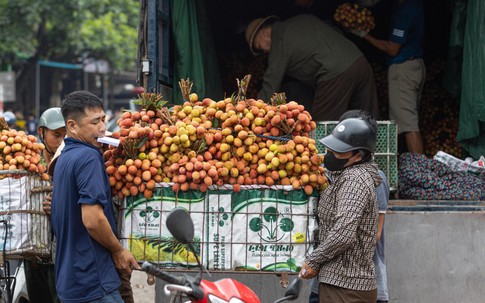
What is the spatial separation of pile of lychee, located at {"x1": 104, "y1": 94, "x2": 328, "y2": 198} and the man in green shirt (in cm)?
272

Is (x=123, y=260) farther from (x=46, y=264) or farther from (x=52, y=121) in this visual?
(x=52, y=121)

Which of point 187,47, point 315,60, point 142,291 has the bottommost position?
point 142,291

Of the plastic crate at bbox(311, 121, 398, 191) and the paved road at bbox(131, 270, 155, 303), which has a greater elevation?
the plastic crate at bbox(311, 121, 398, 191)

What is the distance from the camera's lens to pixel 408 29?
7.94 metres

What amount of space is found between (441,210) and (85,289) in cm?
325

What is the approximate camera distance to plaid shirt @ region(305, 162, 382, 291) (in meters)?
4.12

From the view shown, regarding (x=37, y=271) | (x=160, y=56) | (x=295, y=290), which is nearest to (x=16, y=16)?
(x=160, y=56)

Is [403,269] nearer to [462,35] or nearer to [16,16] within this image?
[462,35]

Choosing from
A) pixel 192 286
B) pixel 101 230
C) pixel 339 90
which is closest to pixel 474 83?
pixel 339 90

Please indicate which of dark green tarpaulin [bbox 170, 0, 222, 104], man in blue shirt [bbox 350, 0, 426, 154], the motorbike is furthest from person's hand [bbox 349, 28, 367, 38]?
the motorbike

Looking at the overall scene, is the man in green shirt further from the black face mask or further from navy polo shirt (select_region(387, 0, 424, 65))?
the black face mask

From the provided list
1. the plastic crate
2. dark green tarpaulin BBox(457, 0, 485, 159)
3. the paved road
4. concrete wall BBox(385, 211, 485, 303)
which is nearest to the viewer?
concrete wall BBox(385, 211, 485, 303)

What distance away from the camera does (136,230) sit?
172 inches

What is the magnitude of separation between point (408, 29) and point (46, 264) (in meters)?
4.65
